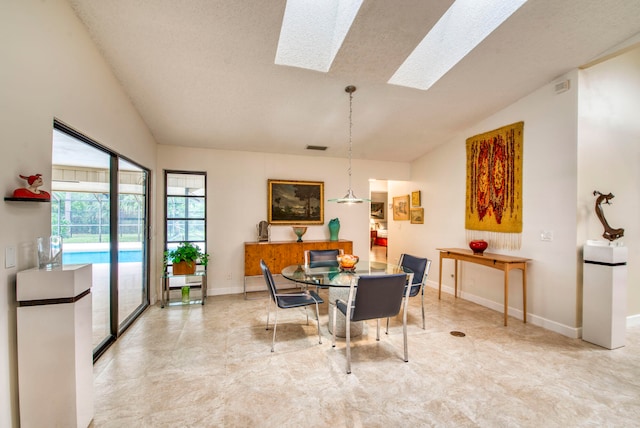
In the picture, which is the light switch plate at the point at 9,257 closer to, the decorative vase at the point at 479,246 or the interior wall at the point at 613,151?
the decorative vase at the point at 479,246

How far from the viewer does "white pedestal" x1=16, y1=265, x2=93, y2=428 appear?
1604mm

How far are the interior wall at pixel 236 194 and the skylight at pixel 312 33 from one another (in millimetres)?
2391

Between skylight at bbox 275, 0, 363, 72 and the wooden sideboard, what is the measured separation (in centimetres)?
286

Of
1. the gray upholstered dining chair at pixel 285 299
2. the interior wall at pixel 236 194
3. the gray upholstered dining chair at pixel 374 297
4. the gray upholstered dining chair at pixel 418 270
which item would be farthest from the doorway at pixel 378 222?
the gray upholstered dining chair at pixel 374 297

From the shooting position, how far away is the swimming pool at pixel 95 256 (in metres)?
2.55

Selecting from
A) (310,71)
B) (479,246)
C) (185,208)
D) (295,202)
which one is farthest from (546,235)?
(185,208)

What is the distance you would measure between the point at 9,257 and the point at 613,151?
5677mm

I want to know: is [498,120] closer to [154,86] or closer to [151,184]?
[154,86]

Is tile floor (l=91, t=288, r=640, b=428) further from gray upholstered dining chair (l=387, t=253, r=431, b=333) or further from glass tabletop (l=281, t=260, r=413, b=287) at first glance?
glass tabletop (l=281, t=260, r=413, b=287)

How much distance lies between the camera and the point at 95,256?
118 inches

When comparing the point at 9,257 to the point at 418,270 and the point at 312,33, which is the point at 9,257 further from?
the point at 418,270

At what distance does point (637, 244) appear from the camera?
354 centimetres

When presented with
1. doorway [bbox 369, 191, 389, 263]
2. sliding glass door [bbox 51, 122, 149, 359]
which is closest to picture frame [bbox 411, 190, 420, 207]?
doorway [bbox 369, 191, 389, 263]

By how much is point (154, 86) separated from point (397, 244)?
5.40 meters
